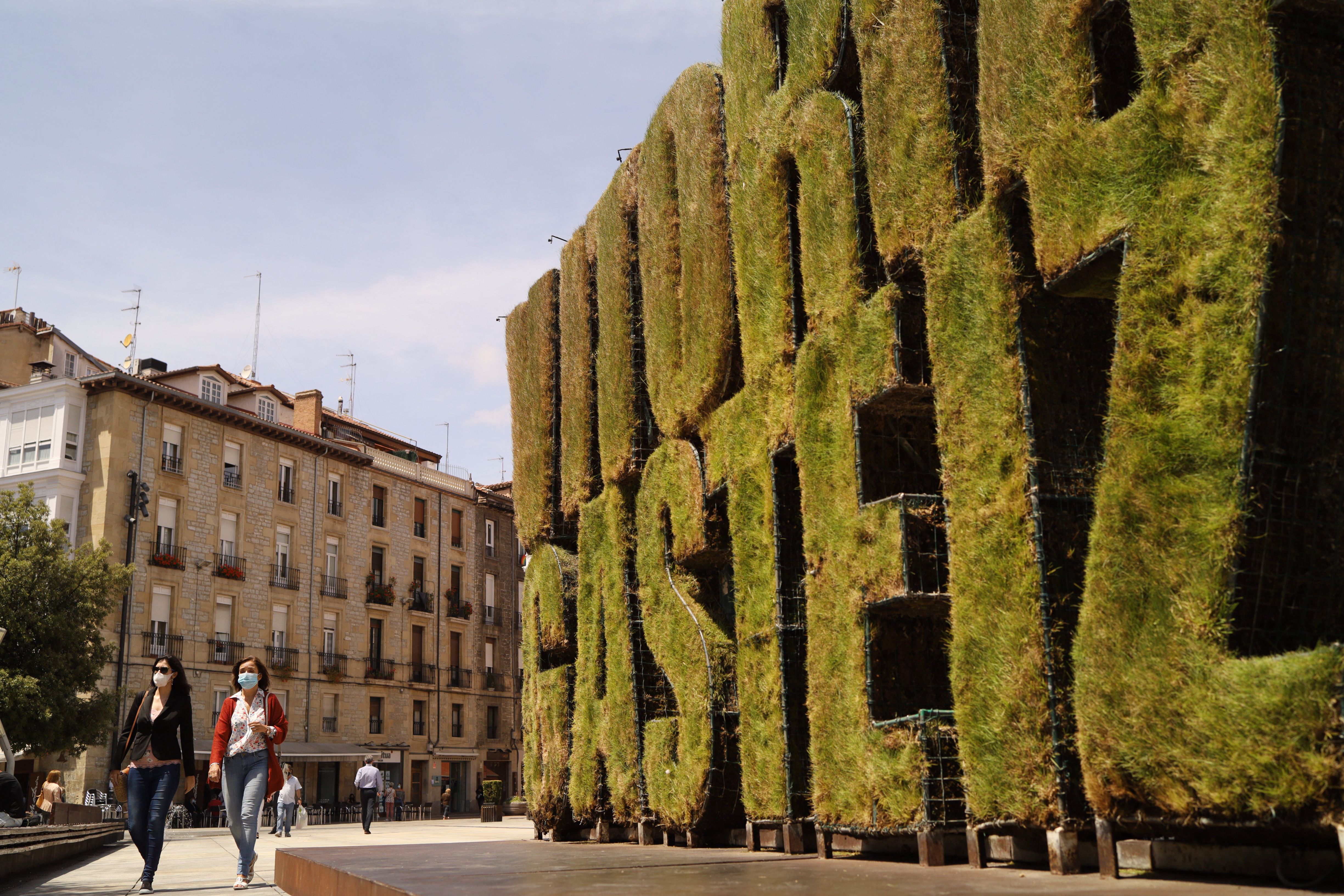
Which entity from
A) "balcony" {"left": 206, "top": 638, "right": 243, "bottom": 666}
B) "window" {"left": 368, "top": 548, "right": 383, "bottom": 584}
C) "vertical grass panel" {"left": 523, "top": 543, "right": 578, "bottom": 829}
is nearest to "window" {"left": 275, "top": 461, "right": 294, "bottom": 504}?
"window" {"left": 368, "top": 548, "right": 383, "bottom": 584}

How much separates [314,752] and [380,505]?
12.0 m

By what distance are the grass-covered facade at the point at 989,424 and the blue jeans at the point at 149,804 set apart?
4500 mm

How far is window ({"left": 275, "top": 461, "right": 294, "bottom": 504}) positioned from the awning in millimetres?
9374

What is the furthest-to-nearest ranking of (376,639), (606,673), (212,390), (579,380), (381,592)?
(381,592) < (376,639) < (212,390) < (579,380) < (606,673)

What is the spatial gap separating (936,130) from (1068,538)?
2945mm

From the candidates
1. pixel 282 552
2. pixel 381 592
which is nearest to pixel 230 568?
pixel 282 552

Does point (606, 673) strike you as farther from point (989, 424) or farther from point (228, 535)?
point (228, 535)

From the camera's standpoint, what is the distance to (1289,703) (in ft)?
16.5

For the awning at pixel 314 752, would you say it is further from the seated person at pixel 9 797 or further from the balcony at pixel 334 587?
the seated person at pixel 9 797

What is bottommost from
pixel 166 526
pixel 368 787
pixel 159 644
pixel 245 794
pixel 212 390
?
pixel 368 787

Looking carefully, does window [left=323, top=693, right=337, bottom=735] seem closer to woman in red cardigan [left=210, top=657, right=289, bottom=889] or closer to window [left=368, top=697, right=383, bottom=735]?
window [left=368, top=697, right=383, bottom=735]

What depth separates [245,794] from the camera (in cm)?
956

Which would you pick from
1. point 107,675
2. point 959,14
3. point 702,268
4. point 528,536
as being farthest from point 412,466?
point 959,14

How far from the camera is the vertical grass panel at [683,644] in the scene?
1097 centimetres
